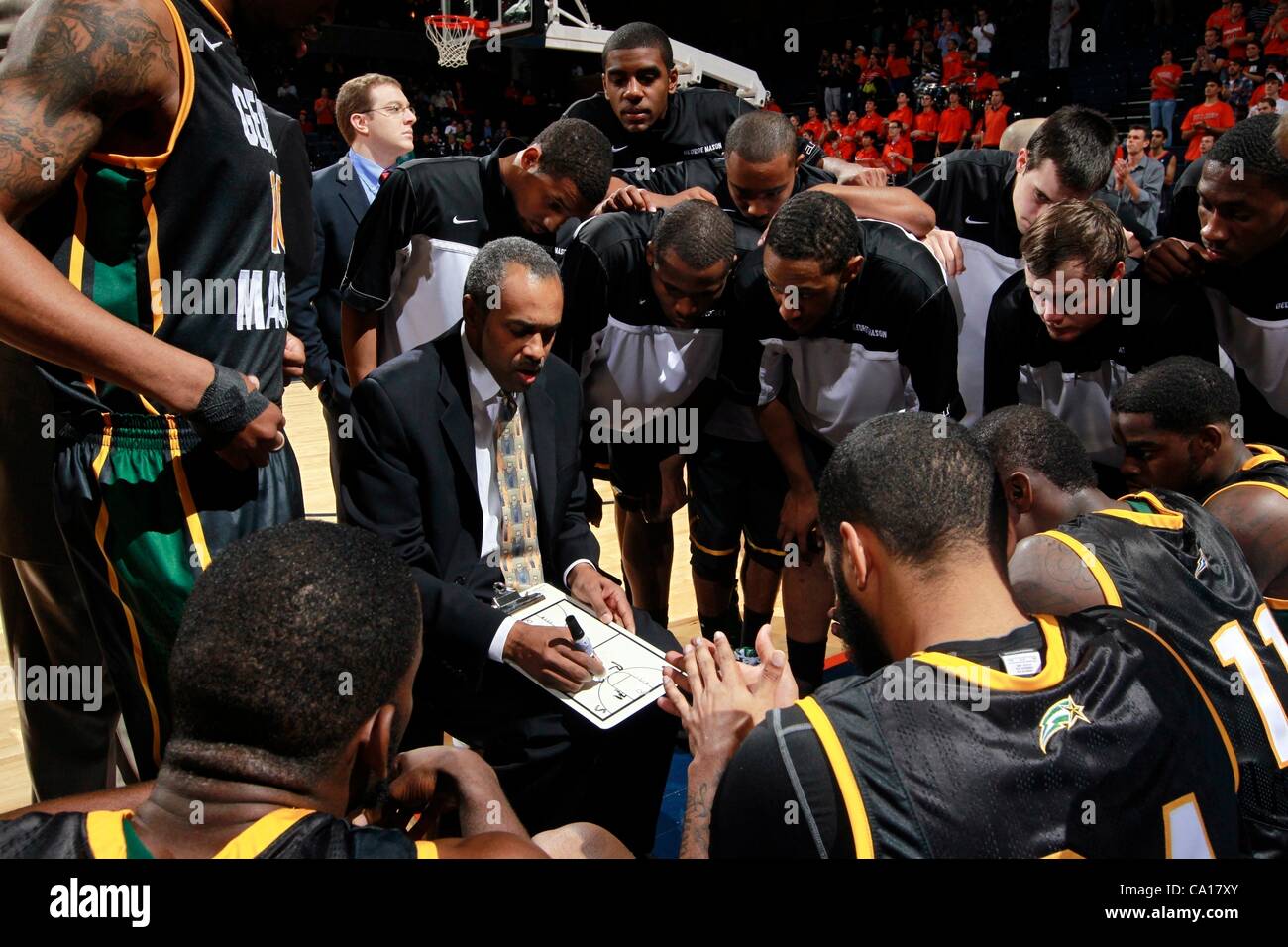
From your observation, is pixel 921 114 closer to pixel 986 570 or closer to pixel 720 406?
pixel 720 406

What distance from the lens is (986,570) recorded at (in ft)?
4.99

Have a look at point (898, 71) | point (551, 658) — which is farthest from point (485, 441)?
point (898, 71)

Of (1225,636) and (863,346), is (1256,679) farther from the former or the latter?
(863,346)

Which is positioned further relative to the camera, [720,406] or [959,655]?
[720,406]

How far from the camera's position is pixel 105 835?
3.69 ft

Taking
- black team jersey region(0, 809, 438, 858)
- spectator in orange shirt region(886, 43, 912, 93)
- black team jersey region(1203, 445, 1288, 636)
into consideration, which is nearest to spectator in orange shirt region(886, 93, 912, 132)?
spectator in orange shirt region(886, 43, 912, 93)

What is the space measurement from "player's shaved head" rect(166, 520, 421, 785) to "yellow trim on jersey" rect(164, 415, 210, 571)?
0.48 m

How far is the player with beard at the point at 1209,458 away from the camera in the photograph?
2197 mm

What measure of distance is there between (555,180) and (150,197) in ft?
5.49

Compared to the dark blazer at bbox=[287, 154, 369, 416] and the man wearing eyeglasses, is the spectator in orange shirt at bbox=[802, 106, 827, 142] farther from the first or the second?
the dark blazer at bbox=[287, 154, 369, 416]

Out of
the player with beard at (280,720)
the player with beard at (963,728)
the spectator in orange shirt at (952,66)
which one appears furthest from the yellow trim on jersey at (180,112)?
the spectator in orange shirt at (952,66)

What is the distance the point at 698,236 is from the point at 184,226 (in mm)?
1700

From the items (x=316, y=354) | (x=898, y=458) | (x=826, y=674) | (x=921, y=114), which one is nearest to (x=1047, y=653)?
(x=898, y=458)

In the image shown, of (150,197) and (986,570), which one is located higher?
(150,197)
